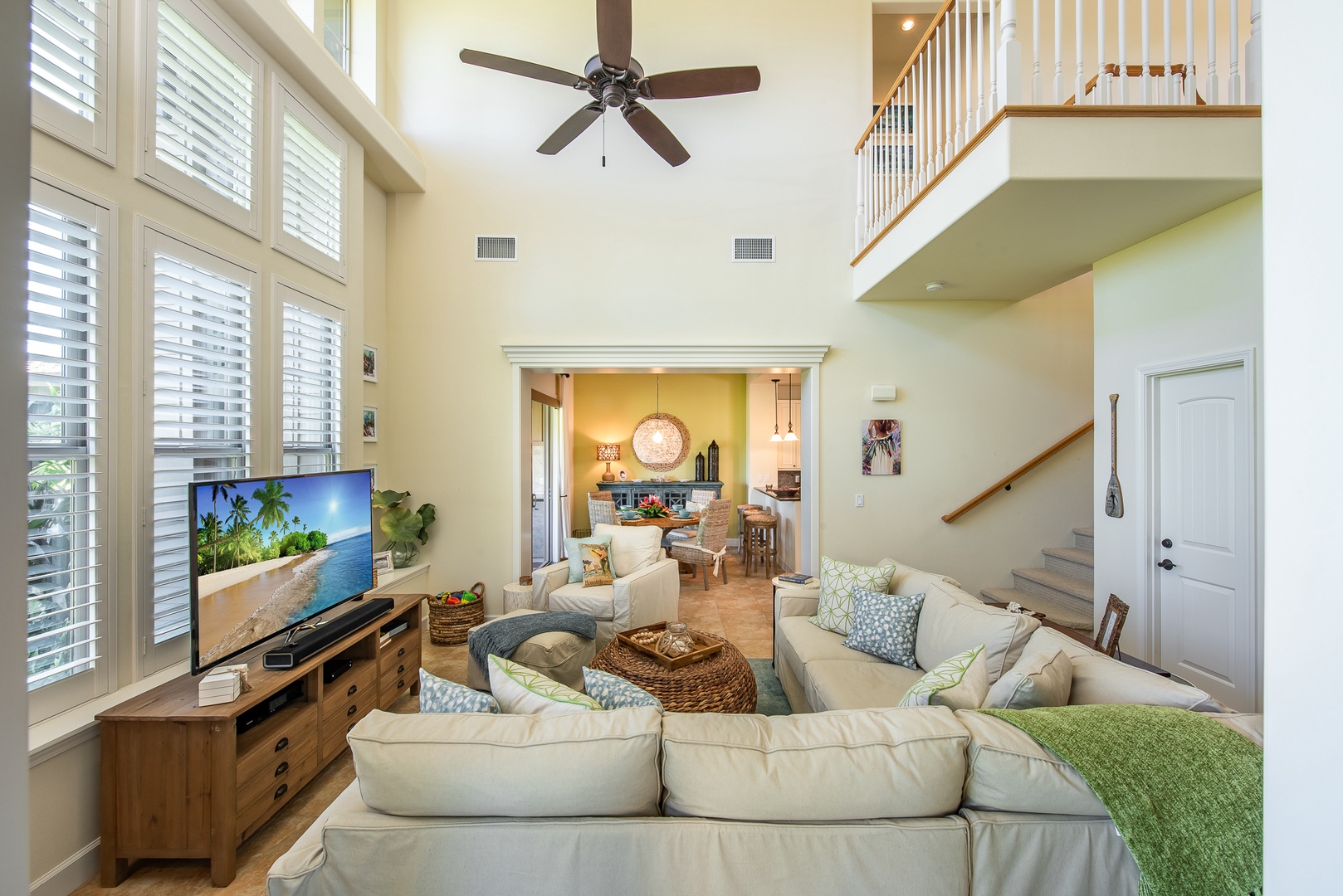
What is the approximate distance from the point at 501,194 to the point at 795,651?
4149 millimetres

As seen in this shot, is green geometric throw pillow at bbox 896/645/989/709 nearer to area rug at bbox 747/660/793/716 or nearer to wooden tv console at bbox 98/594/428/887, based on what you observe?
area rug at bbox 747/660/793/716

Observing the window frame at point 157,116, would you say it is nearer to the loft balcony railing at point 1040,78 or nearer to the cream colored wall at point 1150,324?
the loft balcony railing at point 1040,78

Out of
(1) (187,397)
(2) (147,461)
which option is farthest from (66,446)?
(1) (187,397)

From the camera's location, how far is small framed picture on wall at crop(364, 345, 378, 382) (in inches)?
169

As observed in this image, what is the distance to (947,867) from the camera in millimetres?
1257

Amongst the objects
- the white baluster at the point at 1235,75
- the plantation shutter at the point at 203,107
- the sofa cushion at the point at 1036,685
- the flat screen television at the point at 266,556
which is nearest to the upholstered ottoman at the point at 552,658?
the flat screen television at the point at 266,556

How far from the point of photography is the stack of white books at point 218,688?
1956 millimetres

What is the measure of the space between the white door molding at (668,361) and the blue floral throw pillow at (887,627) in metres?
1.69

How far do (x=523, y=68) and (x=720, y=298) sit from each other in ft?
7.13

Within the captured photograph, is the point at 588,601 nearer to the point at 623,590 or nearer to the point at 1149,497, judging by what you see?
the point at 623,590

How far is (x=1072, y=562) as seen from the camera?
14.1 ft

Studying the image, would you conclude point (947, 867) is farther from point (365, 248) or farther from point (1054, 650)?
point (365, 248)

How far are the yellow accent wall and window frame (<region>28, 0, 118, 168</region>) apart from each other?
21.4ft

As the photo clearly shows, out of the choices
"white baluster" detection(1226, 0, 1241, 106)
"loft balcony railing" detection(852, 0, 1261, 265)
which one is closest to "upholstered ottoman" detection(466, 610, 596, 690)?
"loft balcony railing" detection(852, 0, 1261, 265)
